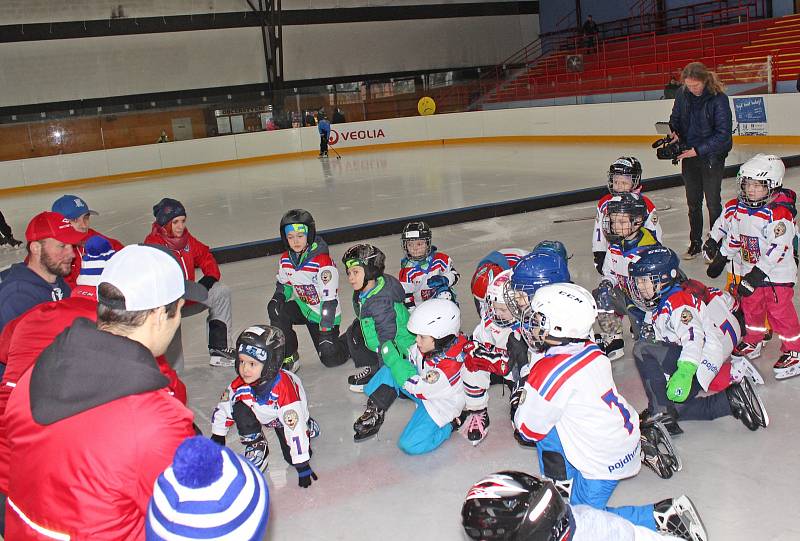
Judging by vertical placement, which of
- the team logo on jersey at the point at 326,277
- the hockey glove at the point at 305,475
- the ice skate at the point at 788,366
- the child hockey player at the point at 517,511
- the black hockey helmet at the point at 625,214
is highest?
the black hockey helmet at the point at 625,214

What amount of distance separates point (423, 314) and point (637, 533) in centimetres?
164

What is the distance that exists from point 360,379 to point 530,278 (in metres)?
1.49

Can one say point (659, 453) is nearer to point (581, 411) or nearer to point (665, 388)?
point (665, 388)

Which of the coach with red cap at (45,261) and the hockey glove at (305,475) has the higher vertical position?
the coach with red cap at (45,261)

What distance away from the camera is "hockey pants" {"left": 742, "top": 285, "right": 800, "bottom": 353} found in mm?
3939

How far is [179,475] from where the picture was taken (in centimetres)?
127

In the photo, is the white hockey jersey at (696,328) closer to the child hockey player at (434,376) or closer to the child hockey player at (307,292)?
the child hockey player at (434,376)

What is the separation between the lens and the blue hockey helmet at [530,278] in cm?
324

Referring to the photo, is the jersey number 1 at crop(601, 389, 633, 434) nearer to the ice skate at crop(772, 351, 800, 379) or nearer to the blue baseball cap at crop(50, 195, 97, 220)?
the ice skate at crop(772, 351, 800, 379)

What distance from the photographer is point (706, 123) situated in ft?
21.0

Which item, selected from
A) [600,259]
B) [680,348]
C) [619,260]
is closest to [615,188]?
[600,259]

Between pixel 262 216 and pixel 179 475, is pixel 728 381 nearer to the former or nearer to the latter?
pixel 179 475

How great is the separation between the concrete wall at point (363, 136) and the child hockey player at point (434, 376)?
574 inches

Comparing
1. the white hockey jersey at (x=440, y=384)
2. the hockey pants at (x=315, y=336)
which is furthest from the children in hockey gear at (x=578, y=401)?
the hockey pants at (x=315, y=336)
